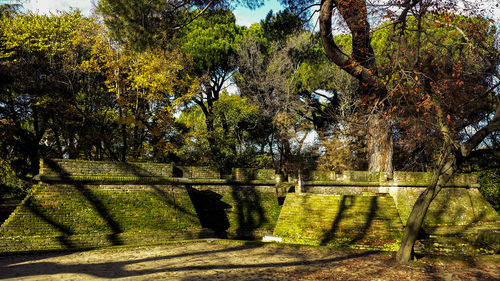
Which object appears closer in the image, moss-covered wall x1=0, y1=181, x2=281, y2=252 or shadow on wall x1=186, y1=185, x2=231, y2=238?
moss-covered wall x1=0, y1=181, x2=281, y2=252

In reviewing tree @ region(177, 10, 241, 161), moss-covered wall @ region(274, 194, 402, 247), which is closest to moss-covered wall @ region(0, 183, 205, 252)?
moss-covered wall @ region(274, 194, 402, 247)

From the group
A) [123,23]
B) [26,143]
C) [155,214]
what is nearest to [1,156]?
[26,143]

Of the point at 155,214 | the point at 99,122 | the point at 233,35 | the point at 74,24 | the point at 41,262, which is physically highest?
the point at 233,35

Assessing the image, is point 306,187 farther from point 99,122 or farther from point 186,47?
point 186,47

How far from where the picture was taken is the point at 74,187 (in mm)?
10602

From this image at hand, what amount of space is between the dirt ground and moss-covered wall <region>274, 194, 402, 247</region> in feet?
6.80

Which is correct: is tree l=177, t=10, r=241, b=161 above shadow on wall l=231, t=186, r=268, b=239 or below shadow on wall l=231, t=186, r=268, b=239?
above

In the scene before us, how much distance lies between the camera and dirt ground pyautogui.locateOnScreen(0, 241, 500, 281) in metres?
6.47

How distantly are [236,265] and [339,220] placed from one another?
207 inches

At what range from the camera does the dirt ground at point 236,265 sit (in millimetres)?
6469

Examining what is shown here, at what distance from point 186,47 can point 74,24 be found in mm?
7066

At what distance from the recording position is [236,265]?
7.32 m

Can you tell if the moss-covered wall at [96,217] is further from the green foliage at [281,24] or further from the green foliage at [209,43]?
the green foliage at [209,43]

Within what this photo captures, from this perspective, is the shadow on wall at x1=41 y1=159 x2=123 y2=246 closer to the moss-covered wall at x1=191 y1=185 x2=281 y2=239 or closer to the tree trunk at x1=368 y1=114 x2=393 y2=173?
the moss-covered wall at x1=191 y1=185 x2=281 y2=239
